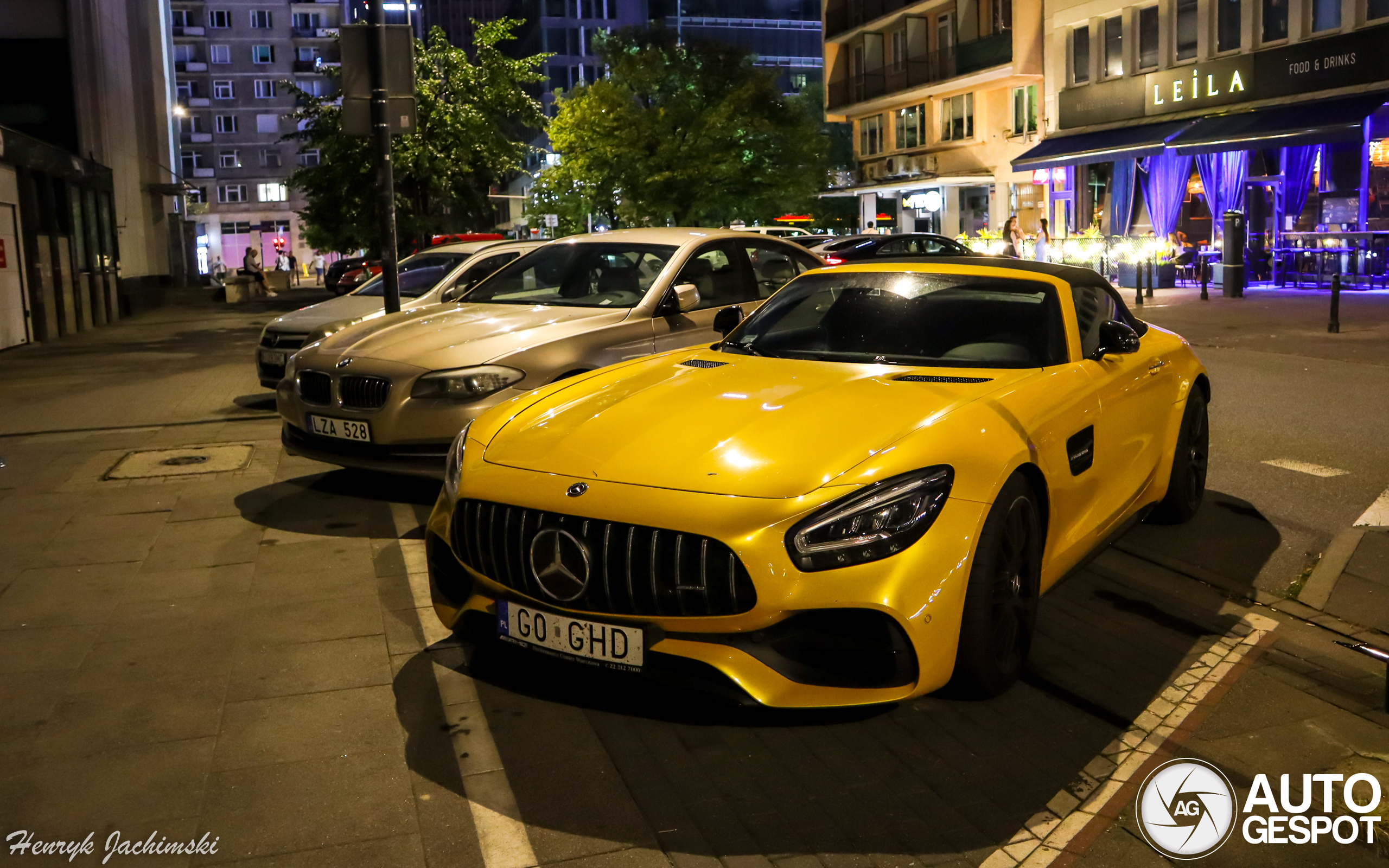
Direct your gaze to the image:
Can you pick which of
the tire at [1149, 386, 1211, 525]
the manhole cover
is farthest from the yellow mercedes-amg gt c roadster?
the manhole cover

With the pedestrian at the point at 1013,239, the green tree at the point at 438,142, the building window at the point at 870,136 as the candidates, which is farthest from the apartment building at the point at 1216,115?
the green tree at the point at 438,142

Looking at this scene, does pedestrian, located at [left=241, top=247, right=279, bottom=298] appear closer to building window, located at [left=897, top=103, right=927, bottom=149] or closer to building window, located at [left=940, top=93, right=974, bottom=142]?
building window, located at [left=897, top=103, right=927, bottom=149]

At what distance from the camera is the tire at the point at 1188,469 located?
628cm

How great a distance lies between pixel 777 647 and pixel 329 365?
15.0 feet

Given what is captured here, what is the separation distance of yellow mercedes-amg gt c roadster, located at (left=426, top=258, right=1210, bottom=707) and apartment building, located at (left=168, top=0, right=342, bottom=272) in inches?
3663

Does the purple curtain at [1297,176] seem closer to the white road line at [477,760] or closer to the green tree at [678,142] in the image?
the green tree at [678,142]

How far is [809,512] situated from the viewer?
11.9 feet

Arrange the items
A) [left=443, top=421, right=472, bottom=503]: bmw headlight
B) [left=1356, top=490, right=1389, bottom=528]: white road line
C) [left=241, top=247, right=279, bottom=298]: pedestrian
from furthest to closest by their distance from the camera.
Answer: [left=241, top=247, right=279, bottom=298]: pedestrian, [left=1356, top=490, right=1389, bottom=528]: white road line, [left=443, top=421, right=472, bottom=503]: bmw headlight

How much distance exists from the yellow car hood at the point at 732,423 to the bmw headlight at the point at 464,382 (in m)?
2.07

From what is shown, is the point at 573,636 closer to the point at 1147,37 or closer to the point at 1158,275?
the point at 1158,275

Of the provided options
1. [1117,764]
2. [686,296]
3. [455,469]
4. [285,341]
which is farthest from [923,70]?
[1117,764]

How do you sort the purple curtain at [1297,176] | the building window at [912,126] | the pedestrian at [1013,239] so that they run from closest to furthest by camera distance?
the pedestrian at [1013,239]
the purple curtain at [1297,176]
the building window at [912,126]

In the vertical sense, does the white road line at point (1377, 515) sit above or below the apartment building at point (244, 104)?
below

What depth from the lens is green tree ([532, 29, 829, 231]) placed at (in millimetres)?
46500
